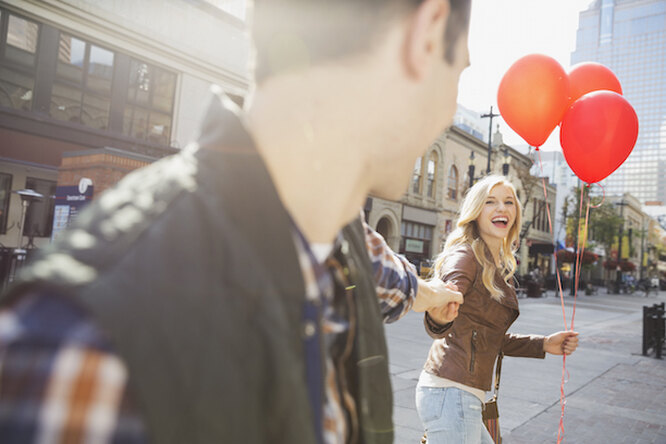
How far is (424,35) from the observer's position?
89cm

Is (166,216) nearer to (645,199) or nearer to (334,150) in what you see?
(334,150)

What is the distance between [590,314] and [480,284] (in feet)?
62.7

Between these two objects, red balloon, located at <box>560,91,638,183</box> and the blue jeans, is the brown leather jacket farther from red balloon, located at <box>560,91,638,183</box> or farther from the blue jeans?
red balloon, located at <box>560,91,638,183</box>

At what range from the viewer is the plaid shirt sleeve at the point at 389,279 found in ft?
4.70

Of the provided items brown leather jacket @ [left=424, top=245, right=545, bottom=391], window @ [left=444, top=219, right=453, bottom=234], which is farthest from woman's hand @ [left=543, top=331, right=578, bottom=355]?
window @ [left=444, top=219, right=453, bottom=234]

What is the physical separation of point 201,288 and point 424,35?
61 centimetres

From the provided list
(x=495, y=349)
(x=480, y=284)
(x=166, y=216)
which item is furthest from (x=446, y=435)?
(x=166, y=216)

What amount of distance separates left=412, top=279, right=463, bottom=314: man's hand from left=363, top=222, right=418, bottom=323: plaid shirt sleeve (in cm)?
7

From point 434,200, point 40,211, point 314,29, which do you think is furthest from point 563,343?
point 434,200

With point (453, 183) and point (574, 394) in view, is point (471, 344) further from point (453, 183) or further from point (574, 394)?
point (453, 183)

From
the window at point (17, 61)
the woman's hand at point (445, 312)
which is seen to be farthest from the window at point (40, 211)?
the woman's hand at point (445, 312)

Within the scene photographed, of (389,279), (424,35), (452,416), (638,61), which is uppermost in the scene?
(638,61)

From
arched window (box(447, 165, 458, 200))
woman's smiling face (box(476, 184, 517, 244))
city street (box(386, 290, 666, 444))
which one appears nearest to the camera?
woman's smiling face (box(476, 184, 517, 244))

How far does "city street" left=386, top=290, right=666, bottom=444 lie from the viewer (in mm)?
5160
